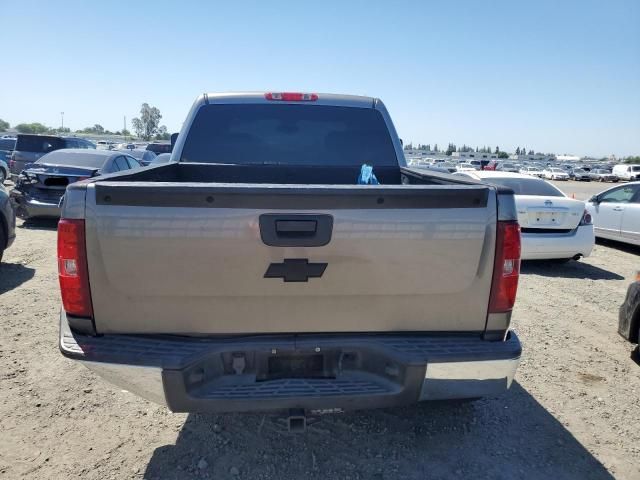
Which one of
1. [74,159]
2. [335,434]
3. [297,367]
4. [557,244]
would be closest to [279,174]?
[297,367]

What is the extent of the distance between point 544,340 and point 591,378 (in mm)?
799

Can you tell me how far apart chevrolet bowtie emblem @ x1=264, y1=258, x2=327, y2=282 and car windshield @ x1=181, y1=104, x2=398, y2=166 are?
198 centimetres

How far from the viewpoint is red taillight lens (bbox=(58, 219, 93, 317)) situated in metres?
2.11

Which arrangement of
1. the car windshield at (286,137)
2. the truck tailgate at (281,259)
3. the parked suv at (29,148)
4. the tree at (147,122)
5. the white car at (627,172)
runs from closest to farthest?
1. the truck tailgate at (281,259)
2. the car windshield at (286,137)
3. the parked suv at (29,148)
4. the white car at (627,172)
5. the tree at (147,122)

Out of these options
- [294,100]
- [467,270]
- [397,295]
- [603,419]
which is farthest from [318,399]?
[294,100]

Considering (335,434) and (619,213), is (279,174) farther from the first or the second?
Result: (619,213)

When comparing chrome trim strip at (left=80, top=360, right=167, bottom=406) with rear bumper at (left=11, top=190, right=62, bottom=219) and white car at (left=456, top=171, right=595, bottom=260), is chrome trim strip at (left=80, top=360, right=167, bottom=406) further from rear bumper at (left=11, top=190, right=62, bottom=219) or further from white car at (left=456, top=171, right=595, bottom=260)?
rear bumper at (left=11, top=190, right=62, bottom=219)

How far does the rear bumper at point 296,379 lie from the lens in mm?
2152

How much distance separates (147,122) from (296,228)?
124356 mm

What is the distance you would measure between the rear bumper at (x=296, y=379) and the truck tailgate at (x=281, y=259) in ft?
0.25

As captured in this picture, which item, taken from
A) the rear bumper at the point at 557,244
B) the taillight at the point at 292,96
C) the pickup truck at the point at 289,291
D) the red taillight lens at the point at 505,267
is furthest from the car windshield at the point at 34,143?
the red taillight lens at the point at 505,267

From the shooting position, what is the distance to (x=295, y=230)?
84.3 inches

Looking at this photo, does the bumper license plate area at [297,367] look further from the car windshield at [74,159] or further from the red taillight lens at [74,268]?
the car windshield at [74,159]

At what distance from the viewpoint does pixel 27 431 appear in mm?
2930
